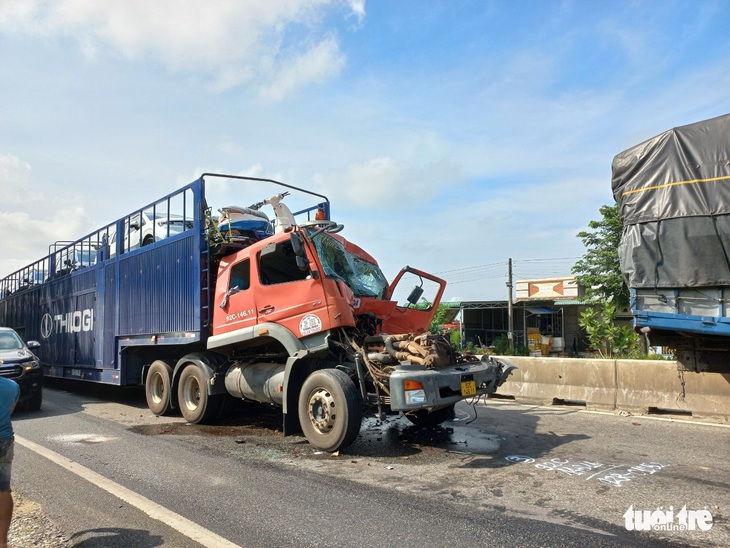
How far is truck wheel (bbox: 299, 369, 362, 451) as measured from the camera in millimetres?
5969

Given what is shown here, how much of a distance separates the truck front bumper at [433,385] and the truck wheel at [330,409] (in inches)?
21.4

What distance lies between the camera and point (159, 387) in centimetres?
950

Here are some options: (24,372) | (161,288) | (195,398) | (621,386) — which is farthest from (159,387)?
(621,386)

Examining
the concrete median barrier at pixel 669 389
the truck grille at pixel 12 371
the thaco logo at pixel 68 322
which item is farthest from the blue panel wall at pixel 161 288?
the concrete median barrier at pixel 669 389

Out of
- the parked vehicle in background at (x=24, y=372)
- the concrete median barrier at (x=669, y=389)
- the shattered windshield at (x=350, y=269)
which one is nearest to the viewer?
the shattered windshield at (x=350, y=269)

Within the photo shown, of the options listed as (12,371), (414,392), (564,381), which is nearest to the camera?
(414,392)

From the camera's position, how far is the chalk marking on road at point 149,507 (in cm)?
365

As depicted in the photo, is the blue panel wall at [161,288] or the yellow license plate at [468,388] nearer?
the yellow license plate at [468,388]

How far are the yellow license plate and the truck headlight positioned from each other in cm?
61

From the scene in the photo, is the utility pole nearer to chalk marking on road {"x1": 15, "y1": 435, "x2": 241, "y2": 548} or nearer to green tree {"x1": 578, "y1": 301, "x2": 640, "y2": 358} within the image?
green tree {"x1": 578, "y1": 301, "x2": 640, "y2": 358}

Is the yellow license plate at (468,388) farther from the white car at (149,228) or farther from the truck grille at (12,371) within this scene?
the truck grille at (12,371)

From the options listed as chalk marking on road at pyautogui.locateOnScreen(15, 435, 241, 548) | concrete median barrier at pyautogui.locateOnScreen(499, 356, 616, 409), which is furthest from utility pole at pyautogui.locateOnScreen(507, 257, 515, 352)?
chalk marking on road at pyautogui.locateOnScreen(15, 435, 241, 548)

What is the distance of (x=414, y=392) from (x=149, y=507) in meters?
2.73

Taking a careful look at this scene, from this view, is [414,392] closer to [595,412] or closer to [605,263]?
[595,412]
